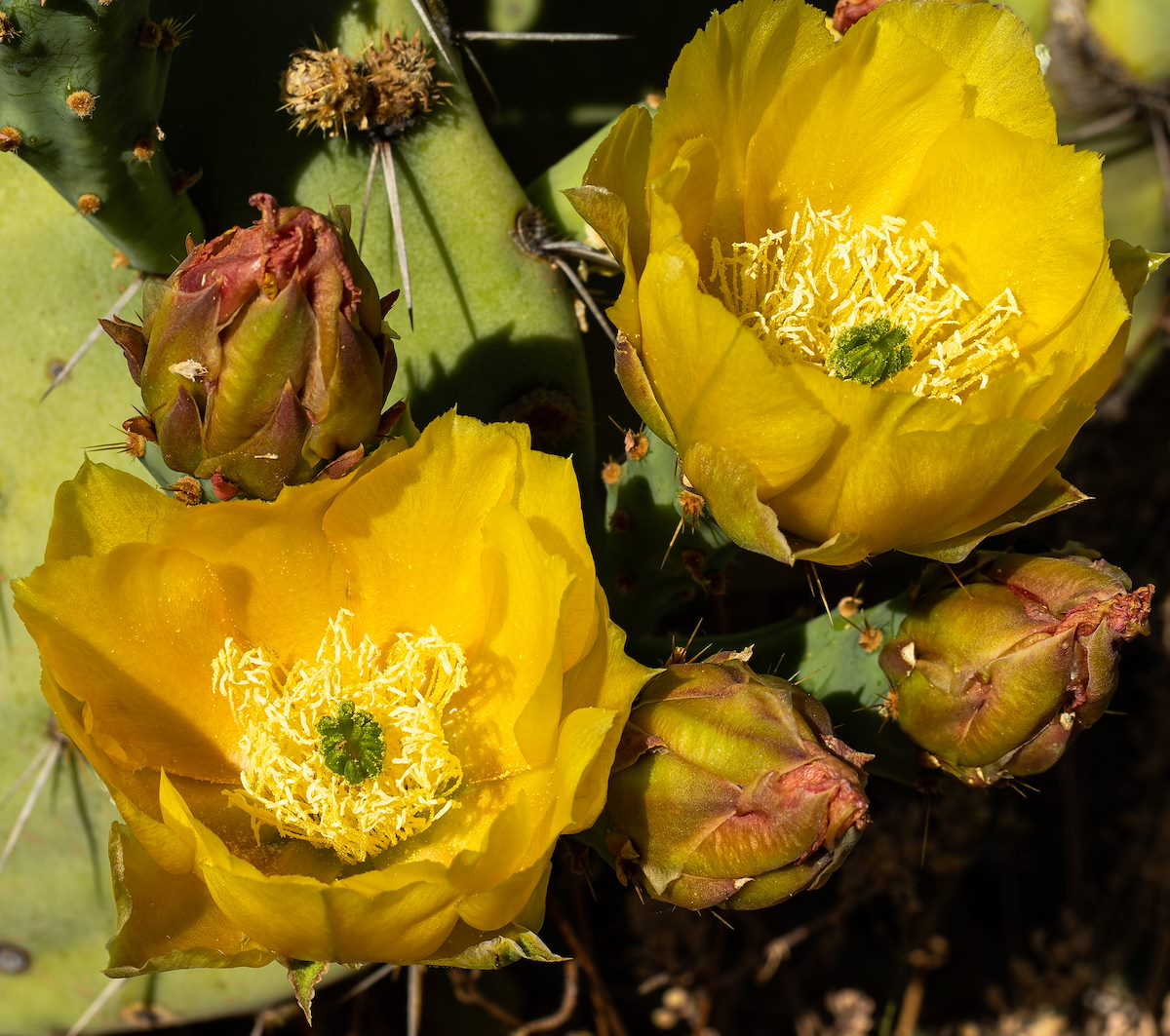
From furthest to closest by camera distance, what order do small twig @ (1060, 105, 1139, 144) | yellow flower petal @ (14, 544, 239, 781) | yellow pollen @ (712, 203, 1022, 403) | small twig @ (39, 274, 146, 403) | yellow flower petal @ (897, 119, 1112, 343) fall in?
small twig @ (1060, 105, 1139, 144), small twig @ (39, 274, 146, 403), yellow pollen @ (712, 203, 1022, 403), yellow flower petal @ (897, 119, 1112, 343), yellow flower petal @ (14, 544, 239, 781)

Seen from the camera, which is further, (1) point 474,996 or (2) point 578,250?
(1) point 474,996

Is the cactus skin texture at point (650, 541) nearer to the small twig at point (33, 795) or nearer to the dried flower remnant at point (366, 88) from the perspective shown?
the dried flower remnant at point (366, 88)

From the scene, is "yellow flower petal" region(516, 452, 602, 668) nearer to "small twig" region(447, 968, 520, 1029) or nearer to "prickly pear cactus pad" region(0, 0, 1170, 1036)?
"prickly pear cactus pad" region(0, 0, 1170, 1036)

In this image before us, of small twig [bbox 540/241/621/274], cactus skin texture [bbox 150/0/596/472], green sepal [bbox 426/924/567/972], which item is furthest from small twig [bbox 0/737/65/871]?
small twig [bbox 540/241/621/274]

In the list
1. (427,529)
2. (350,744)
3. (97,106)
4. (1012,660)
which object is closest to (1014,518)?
(1012,660)

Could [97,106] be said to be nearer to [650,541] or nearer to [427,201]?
[427,201]

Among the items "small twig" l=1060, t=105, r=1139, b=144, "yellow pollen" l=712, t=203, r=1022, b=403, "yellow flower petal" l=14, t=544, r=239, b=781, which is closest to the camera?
"yellow flower petal" l=14, t=544, r=239, b=781

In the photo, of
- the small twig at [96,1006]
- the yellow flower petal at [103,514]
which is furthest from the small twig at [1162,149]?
the small twig at [96,1006]
